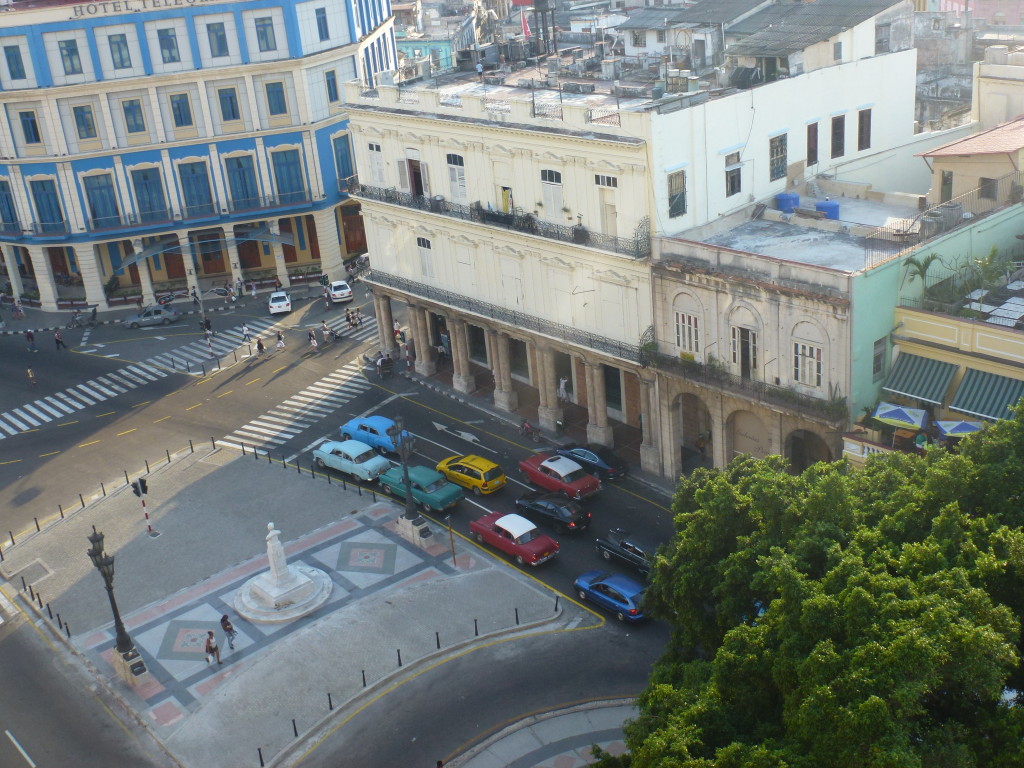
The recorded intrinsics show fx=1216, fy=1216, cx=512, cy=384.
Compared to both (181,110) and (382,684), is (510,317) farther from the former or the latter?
(181,110)

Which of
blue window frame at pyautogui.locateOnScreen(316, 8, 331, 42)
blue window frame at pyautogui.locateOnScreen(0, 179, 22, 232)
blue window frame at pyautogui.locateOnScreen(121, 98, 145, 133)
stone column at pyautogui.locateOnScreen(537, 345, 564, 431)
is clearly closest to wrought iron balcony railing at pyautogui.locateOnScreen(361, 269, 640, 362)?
stone column at pyautogui.locateOnScreen(537, 345, 564, 431)

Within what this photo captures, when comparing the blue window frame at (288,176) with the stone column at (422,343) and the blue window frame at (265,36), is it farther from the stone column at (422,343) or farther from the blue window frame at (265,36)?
the stone column at (422,343)

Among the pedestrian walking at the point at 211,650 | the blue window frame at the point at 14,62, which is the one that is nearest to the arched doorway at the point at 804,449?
the pedestrian walking at the point at 211,650

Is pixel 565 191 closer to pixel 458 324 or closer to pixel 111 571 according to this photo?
pixel 458 324

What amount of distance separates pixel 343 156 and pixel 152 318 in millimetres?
19295

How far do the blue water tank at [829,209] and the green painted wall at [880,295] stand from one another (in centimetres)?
711

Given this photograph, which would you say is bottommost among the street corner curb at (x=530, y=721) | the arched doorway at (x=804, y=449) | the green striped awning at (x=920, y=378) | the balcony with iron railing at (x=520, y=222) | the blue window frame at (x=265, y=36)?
the street corner curb at (x=530, y=721)

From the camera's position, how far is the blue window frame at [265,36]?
87625mm

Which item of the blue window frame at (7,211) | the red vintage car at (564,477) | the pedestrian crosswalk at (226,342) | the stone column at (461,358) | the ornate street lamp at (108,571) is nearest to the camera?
the ornate street lamp at (108,571)

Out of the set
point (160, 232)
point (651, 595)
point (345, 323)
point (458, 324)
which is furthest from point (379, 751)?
point (160, 232)

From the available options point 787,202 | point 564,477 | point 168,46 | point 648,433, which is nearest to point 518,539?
point 564,477

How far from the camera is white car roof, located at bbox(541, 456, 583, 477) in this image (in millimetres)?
60000

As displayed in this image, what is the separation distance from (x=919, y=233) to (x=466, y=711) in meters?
28.0

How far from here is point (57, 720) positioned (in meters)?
47.6
